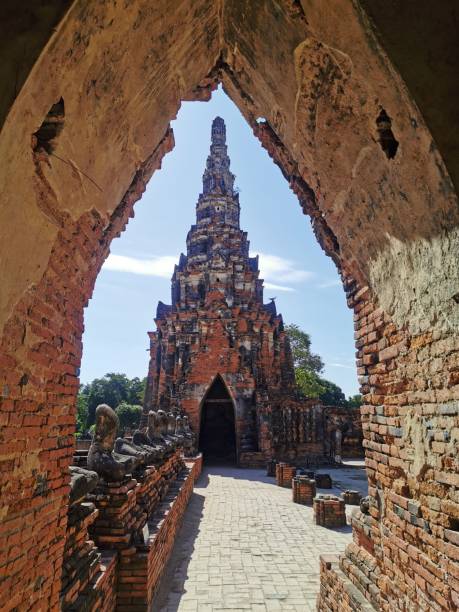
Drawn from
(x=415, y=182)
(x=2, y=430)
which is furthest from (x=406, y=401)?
(x=2, y=430)

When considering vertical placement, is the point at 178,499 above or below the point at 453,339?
below

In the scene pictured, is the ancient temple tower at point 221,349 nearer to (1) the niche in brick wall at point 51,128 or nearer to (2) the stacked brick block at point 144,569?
(2) the stacked brick block at point 144,569

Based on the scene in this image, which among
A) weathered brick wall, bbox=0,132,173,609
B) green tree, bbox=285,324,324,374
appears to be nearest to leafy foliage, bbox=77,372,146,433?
green tree, bbox=285,324,324,374

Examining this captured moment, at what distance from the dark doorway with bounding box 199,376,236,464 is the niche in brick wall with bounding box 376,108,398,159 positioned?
20.4 meters

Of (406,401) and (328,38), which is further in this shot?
(406,401)

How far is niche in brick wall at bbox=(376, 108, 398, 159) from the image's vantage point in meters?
2.57

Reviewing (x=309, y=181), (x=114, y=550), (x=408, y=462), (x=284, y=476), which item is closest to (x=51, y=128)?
(x=309, y=181)

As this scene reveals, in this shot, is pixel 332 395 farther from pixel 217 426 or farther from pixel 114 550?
pixel 114 550

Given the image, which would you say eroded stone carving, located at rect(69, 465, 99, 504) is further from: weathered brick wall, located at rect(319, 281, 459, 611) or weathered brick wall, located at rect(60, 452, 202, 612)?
weathered brick wall, located at rect(319, 281, 459, 611)

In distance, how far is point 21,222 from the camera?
236 centimetres

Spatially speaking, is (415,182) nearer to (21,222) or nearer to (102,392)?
(21,222)

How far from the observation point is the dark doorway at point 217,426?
74.6 ft

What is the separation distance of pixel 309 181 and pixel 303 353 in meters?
35.9

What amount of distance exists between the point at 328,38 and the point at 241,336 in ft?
66.1
